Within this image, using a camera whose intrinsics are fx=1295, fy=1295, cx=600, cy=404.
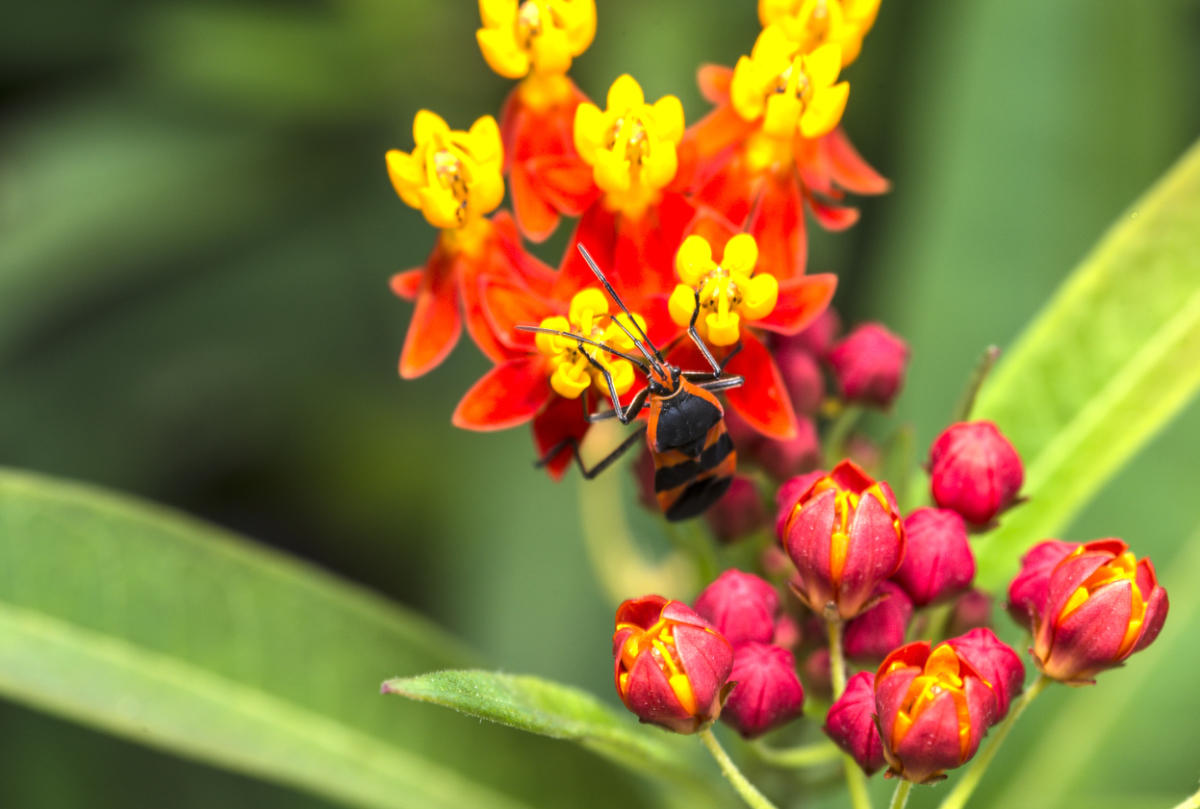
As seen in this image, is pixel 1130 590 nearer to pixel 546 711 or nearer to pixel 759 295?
pixel 759 295

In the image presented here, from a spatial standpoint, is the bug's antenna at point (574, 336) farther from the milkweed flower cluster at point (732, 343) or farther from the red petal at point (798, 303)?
the red petal at point (798, 303)

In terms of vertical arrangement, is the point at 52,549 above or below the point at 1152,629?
below

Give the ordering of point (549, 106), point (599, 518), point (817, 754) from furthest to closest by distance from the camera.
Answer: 1. point (599, 518)
2. point (549, 106)
3. point (817, 754)

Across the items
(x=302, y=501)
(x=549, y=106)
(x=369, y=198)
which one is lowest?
(x=302, y=501)

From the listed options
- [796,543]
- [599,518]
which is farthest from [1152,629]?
[599,518]

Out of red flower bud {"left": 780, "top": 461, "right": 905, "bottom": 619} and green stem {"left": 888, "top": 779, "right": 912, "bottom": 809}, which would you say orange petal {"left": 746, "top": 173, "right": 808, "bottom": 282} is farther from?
green stem {"left": 888, "top": 779, "right": 912, "bottom": 809}

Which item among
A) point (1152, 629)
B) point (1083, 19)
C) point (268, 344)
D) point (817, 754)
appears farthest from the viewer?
point (268, 344)

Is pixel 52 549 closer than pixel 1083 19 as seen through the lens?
Yes

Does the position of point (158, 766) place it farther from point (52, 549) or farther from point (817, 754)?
point (817, 754)

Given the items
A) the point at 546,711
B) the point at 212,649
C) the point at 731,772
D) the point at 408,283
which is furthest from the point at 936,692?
the point at 212,649
